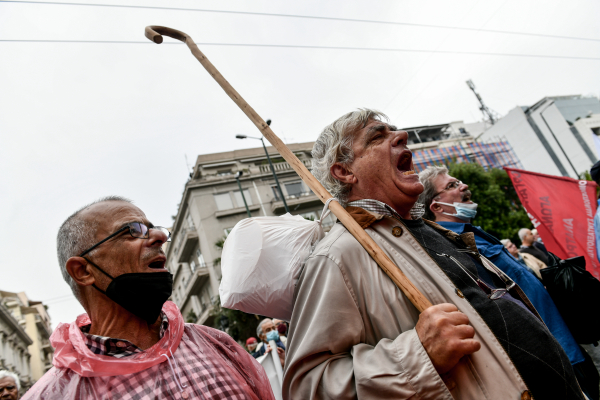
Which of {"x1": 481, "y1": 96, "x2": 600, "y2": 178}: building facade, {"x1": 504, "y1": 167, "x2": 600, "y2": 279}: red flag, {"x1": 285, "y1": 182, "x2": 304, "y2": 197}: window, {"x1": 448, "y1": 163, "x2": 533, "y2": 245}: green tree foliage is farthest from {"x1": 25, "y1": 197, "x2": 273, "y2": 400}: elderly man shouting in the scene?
{"x1": 481, "y1": 96, "x2": 600, "y2": 178}: building facade

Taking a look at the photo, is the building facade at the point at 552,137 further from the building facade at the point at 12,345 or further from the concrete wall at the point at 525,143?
the building facade at the point at 12,345

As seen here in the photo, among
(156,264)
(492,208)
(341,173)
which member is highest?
(492,208)

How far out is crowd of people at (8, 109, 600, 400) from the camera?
61.1 inches

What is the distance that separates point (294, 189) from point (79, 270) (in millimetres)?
31661

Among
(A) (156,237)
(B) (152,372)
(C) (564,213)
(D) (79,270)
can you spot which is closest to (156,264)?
(A) (156,237)

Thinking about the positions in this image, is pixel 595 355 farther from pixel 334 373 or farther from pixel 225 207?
pixel 225 207

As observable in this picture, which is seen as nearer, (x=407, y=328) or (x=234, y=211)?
(x=407, y=328)

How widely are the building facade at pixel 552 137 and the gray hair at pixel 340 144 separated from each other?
155 ft

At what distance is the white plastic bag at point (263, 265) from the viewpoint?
199 cm

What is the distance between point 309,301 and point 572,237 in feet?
20.2

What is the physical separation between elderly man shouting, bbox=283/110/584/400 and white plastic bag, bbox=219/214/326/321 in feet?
0.51

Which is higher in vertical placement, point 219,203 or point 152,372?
point 219,203

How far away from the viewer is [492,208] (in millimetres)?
27625

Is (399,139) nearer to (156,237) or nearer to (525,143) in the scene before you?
(156,237)
